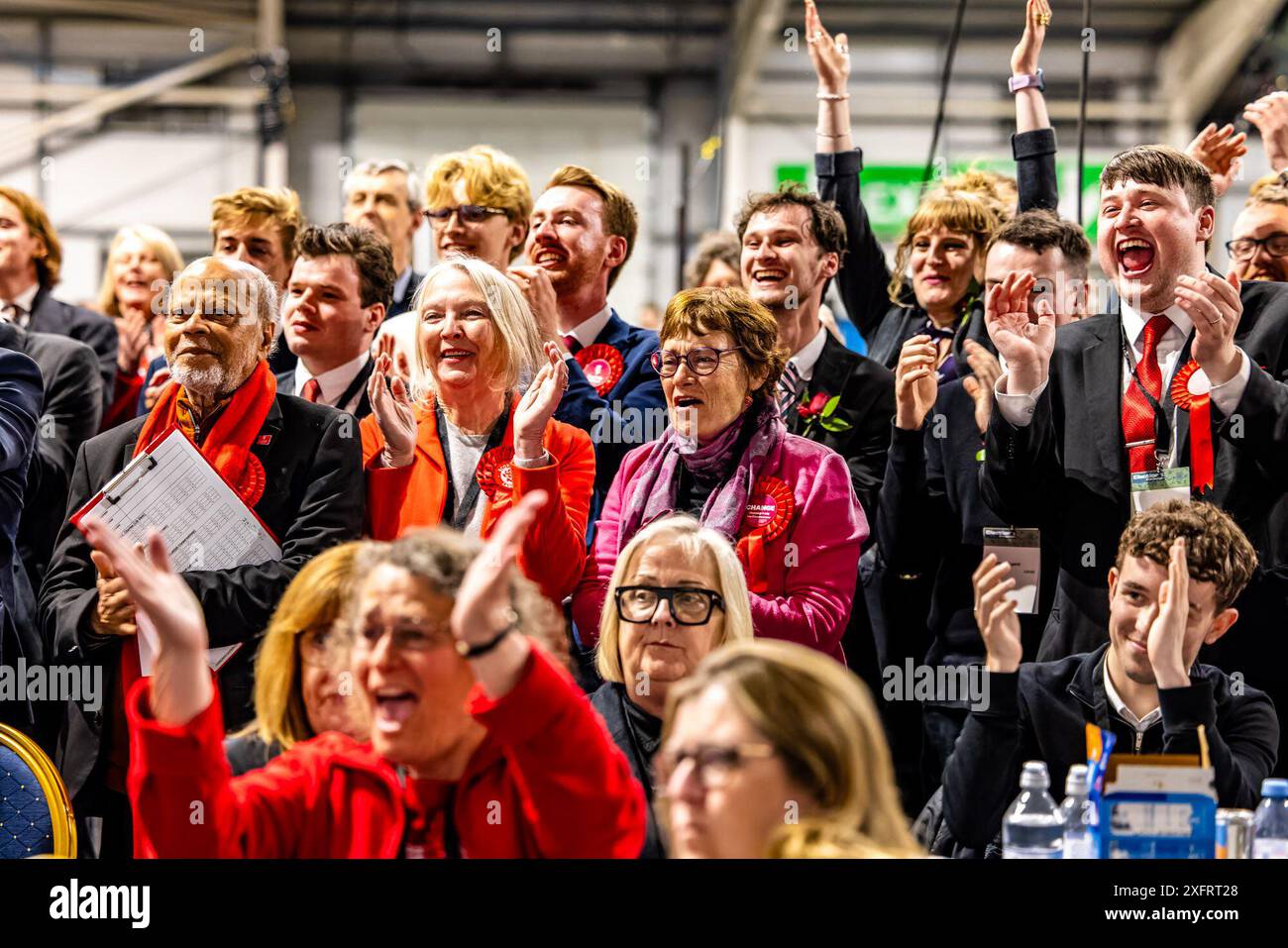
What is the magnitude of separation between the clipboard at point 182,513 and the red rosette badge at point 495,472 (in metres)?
0.40

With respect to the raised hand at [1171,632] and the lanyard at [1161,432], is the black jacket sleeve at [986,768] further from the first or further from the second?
the lanyard at [1161,432]

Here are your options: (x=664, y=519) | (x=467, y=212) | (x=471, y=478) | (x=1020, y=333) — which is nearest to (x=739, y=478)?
(x=664, y=519)

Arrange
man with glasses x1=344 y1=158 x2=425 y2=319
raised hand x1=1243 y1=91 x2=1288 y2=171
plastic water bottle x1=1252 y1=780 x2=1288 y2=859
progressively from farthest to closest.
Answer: man with glasses x1=344 y1=158 x2=425 y2=319 < raised hand x1=1243 y1=91 x2=1288 y2=171 < plastic water bottle x1=1252 y1=780 x2=1288 y2=859

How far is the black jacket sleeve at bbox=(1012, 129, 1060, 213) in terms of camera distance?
371 cm

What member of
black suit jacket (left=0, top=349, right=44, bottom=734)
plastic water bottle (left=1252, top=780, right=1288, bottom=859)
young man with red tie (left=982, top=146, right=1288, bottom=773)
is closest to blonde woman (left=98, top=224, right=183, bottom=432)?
black suit jacket (left=0, top=349, right=44, bottom=734)

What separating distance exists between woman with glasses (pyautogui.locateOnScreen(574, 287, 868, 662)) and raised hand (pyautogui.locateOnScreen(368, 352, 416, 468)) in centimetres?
41

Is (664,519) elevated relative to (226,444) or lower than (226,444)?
lower

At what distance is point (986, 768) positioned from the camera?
8.13 ft

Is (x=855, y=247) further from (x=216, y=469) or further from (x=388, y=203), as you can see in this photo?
(x=216, y=469)

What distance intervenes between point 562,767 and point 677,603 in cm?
67

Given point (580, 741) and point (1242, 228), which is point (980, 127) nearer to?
point (1242, 228)

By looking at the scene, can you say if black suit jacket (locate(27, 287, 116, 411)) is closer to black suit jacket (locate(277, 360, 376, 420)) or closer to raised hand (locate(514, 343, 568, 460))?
black suit jacket (locate(277, 360, 376, 420))

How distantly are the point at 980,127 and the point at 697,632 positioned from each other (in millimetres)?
9586

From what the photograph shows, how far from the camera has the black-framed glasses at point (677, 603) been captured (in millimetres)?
2504
